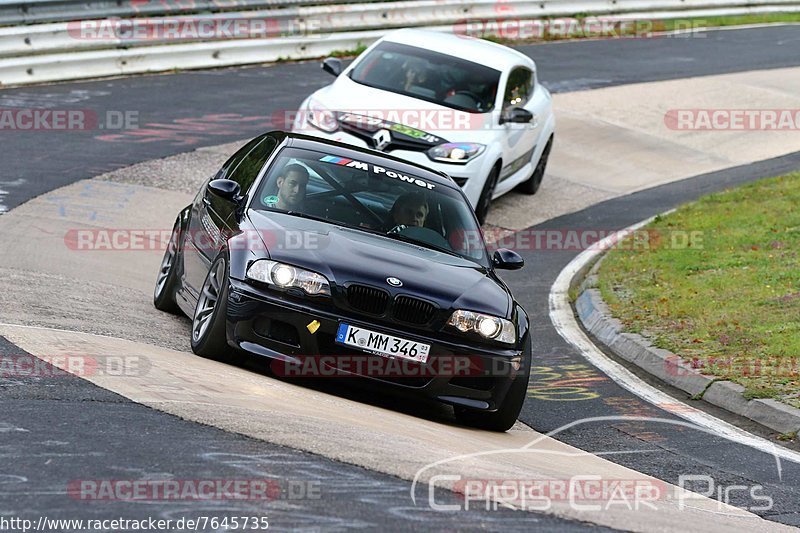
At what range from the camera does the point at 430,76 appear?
15516 millimetres

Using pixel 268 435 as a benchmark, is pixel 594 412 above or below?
below

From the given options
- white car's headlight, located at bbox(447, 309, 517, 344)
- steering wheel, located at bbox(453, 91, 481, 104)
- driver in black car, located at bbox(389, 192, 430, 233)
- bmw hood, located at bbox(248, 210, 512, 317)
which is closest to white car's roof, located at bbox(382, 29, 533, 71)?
steering wheel, located at bbox(453, 91, 481, 104)

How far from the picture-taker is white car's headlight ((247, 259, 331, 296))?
300 inches

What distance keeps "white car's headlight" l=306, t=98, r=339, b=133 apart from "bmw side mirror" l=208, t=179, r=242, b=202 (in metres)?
5.42

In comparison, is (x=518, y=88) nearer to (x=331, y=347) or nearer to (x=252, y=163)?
(x=252, y=163)

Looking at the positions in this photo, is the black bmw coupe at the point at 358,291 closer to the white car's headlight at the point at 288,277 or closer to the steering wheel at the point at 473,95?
the white car's headlight at the point at 288,277

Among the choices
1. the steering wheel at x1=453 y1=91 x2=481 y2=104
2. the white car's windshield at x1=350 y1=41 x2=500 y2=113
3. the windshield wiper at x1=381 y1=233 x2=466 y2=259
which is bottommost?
the steering wheel at x1=453 y1=91 x2=481 y2=104

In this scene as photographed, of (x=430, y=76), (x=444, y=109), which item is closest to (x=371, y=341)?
(x=444, y=109)

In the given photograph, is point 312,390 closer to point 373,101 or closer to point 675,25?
point 373,101

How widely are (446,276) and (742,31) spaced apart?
26.6 m

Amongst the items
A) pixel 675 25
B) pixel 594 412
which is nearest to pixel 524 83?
pixel 594 412

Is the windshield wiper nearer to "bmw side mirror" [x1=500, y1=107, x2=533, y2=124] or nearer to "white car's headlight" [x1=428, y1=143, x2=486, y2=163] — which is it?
"white car's headlight" [x1=428, y1=143, x2=486, y2=163]

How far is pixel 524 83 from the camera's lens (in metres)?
16.6

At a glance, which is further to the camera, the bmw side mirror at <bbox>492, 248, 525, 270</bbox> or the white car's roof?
the white car's roof
